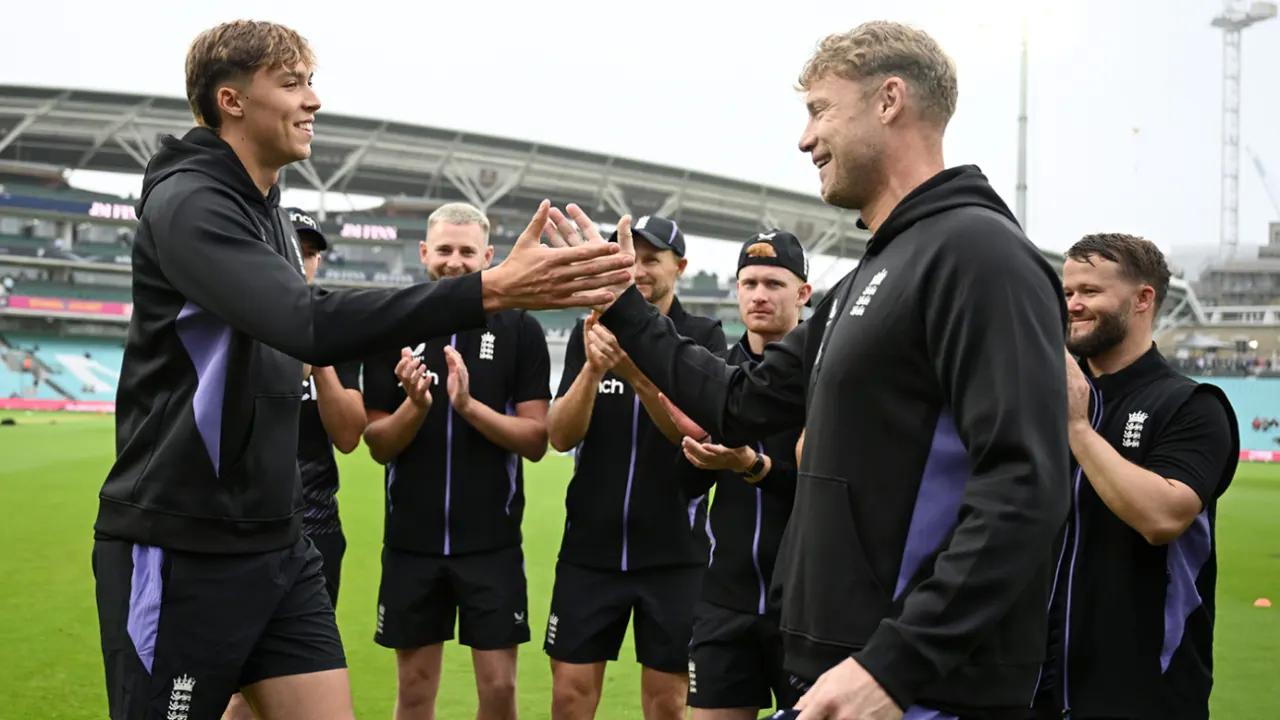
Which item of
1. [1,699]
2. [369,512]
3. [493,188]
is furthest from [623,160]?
[1,699]

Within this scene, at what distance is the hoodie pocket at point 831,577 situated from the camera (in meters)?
2.39

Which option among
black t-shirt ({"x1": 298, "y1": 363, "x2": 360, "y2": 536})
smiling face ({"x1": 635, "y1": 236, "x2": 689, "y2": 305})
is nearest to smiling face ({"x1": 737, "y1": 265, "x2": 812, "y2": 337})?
smiling face ({"x1": 635, "y1": 236, "x2": 689, "y2": 305})

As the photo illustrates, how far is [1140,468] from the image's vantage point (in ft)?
11.7

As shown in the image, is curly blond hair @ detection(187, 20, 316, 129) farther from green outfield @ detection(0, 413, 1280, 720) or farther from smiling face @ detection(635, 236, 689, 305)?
green outfield @ detection(0, 413, 1280, 720)

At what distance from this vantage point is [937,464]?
7.77 ft

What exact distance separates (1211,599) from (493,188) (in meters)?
61.4

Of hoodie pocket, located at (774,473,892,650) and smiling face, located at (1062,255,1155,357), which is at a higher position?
smiling face, located at (1062,255,1155,357)

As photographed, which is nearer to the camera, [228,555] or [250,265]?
[250,265]

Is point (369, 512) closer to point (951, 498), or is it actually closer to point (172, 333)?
point (172, 333)

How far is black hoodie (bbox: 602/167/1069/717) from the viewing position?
7.16 feet

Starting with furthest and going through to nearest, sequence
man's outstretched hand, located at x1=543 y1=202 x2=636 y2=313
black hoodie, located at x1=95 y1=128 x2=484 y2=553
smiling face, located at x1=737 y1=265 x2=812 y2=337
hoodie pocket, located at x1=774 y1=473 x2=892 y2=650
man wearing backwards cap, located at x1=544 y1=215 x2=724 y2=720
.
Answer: man wearing backwards cap, located at x1=544 y1=215 x2=724 y2=720 < smiling face, located at x1=737 y1=265 x2=812 y2=337 < man's outstretched hand, located at x1=543 y1=202 x2=636 y2=313 < black hoodie, located at x1=95 y1=128 x2=484 y2=553 < hoodie pocket, located at x1=774 y1=473 x2=892 y2=650

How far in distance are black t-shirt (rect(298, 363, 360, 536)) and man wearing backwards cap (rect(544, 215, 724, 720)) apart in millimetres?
1234

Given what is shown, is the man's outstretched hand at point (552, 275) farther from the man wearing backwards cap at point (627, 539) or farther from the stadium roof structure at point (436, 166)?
the stadium roof structure at point (436, 166)

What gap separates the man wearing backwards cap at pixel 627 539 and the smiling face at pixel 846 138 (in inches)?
103
